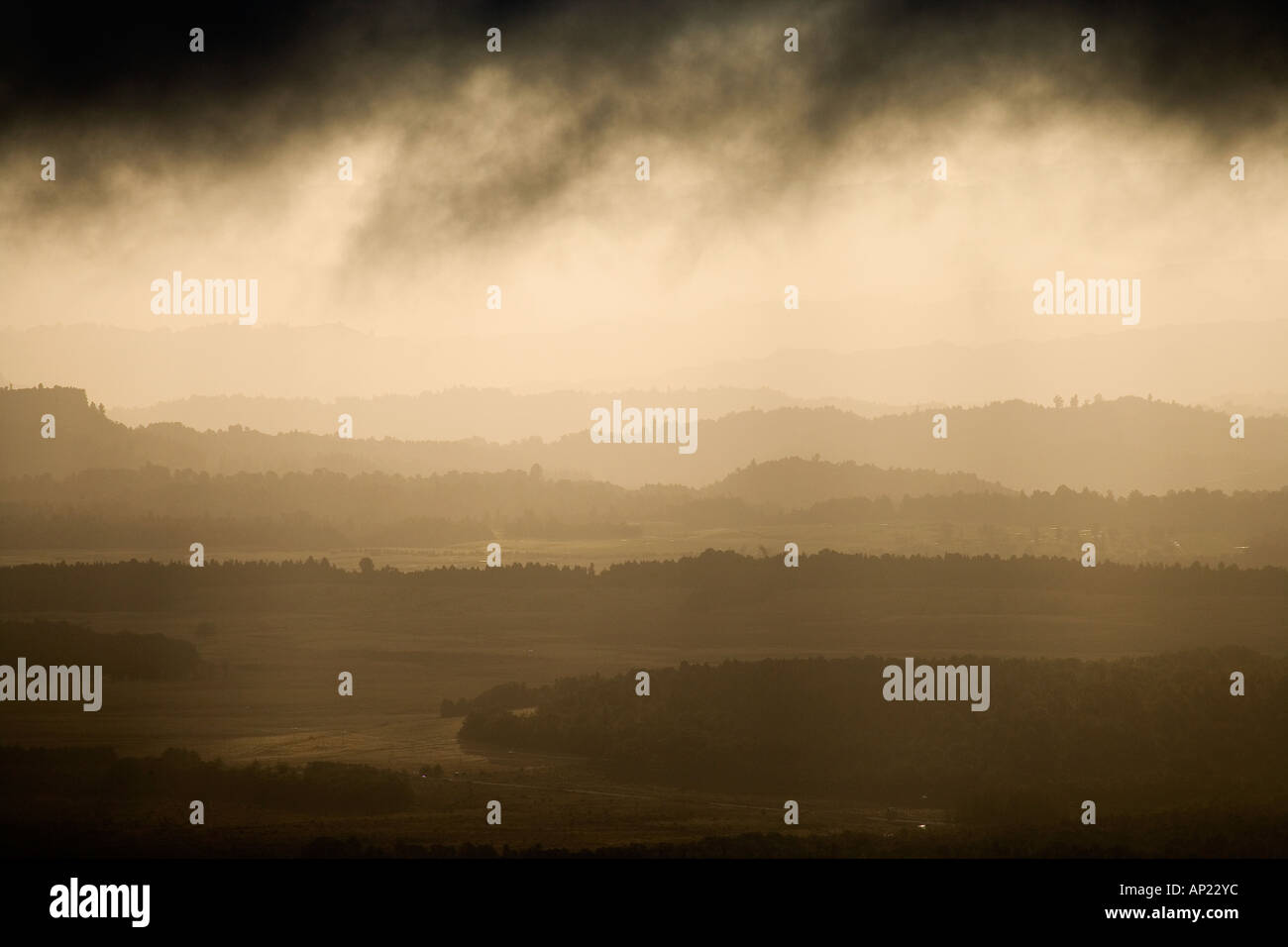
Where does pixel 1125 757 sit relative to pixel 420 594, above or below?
below

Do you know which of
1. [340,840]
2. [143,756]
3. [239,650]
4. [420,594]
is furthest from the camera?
[420,594]

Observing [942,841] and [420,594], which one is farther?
[420,594]

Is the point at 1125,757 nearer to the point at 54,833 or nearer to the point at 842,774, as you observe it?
the point at 842,774

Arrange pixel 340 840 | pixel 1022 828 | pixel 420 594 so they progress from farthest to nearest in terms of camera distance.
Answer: pixel 420 594 → pixel 1022 828 → pixel 340 840

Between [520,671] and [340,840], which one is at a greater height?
[520,671]

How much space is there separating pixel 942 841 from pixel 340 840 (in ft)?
59.0

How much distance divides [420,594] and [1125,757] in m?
30.1

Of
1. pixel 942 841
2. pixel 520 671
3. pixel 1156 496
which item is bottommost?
pixel 942 841

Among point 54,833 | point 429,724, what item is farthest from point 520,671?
point 54,833

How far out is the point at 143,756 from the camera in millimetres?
38125

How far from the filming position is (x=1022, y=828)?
32.8 m

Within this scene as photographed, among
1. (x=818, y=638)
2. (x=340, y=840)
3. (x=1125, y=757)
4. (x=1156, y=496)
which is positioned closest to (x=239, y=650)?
(x=340, y=840)
